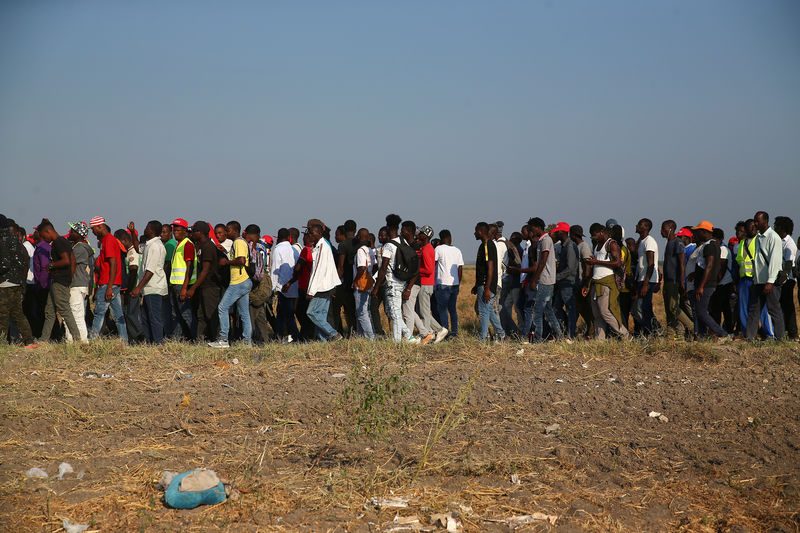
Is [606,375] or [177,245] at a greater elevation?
[177,245]

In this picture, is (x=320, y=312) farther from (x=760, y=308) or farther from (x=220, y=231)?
(x=760, y=308)

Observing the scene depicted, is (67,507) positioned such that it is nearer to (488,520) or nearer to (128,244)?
(488,520)

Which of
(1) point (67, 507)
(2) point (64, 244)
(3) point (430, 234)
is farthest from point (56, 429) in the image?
(3) point (430, 234)

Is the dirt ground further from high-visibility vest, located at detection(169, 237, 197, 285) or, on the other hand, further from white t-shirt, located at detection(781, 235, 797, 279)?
white t-shirt, located at detection(781, 235, 797, 279)

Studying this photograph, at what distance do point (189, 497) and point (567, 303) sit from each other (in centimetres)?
796

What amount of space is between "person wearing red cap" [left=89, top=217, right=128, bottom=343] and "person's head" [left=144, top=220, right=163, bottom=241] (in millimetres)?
546

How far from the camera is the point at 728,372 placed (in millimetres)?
8281

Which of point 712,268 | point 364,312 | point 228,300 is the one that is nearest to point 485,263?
point 364,312

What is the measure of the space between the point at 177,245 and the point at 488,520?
320 inches

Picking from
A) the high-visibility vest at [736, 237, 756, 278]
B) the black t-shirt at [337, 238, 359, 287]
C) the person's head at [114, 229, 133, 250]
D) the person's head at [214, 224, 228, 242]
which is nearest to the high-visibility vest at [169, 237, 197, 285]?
the person's head at [214, 224, 228, 242]

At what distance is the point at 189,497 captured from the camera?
14.4 ft

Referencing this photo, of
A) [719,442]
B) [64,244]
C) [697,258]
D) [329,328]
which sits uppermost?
[64,244]

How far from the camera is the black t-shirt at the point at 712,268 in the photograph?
1024cm

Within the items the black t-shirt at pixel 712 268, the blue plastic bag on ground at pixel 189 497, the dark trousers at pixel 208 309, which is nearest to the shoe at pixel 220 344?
the dark trousers at pixel 208 309
